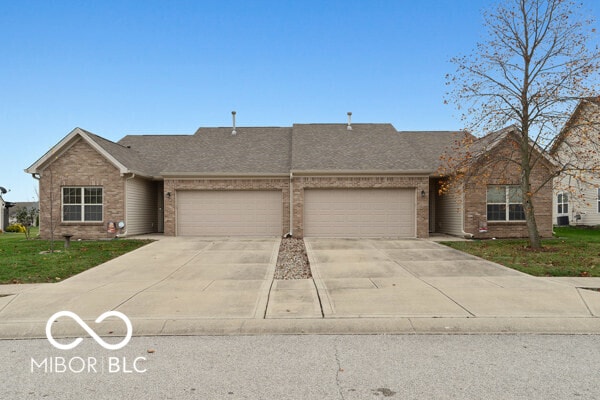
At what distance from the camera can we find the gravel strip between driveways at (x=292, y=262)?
962 cm

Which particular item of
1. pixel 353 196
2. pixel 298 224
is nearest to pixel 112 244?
pixel 298 224

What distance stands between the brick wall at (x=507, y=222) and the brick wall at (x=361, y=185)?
6.14 feet

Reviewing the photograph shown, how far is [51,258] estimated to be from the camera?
11648 mm

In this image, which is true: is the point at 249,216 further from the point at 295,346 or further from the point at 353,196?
the point at 295,346

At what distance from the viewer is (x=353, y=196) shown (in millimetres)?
17359

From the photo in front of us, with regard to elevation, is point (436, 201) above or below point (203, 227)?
above

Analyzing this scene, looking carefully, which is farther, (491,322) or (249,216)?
(249,216)

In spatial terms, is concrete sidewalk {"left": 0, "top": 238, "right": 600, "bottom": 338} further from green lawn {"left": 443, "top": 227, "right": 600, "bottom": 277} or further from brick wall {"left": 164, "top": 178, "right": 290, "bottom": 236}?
brick wall {"left": 164, "top": 178, "right": 290, "bottom": 236}

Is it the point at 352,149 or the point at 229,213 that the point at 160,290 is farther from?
the point at 352,149

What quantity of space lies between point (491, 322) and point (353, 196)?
38.9 feet

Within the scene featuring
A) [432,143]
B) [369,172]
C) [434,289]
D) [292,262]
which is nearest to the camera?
[434,289]

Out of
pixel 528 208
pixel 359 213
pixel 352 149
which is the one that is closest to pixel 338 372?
pixel 528 208

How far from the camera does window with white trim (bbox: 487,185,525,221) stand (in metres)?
17.2

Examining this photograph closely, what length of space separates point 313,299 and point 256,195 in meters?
11.2
